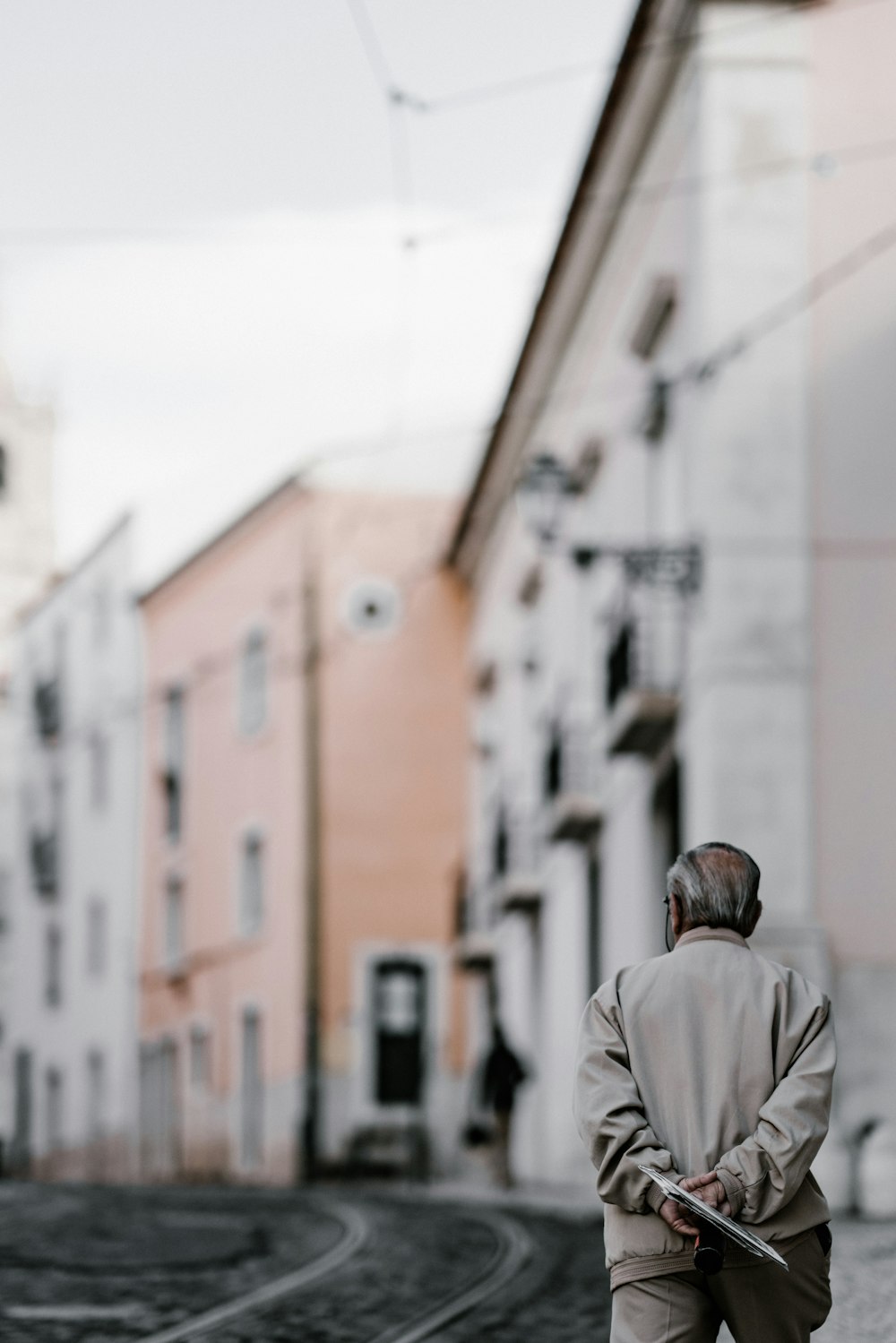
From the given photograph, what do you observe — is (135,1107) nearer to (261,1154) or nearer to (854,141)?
(261,1154)

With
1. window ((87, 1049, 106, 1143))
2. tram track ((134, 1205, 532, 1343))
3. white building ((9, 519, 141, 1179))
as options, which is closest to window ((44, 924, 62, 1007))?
white building ((9, 519, 141, 1179))

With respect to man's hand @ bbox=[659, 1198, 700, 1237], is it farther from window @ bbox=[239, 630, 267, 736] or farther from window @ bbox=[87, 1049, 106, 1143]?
window @ bbox=[87, 1049, 106, 1143]

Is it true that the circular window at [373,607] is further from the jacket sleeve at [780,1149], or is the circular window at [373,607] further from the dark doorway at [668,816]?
the jacket sleeve at [780,1149]

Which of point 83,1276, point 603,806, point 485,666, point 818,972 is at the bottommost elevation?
point 83,1276

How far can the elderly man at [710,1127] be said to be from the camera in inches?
141

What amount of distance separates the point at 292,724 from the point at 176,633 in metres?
5.08

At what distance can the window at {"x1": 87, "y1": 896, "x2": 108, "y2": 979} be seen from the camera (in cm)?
3722

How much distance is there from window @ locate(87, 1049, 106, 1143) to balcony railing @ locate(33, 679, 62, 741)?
19.7 ft

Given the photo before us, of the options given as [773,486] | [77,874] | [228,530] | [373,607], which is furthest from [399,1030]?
[773,486]

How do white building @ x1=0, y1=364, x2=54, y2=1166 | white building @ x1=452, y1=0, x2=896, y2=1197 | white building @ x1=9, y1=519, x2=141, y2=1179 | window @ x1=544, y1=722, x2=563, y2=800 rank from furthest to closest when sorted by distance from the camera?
white building @ x1=0, y1=364, x2=54, y2=1166
white building @ x1=9, y1=519, x2=141, y2=1179
window @ x1=544, y1=722, x2=563, y2=800
white building @ x1=452, y1=0, x2=896, y2=1197

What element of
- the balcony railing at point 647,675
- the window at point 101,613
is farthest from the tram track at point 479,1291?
the window at point 101,613

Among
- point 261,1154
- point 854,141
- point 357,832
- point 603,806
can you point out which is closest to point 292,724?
point 357,832

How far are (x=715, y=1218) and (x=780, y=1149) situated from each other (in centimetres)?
17

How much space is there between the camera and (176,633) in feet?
113
